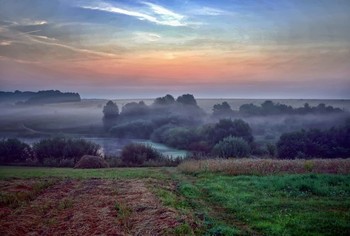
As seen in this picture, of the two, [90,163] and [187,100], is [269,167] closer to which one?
[90,163]

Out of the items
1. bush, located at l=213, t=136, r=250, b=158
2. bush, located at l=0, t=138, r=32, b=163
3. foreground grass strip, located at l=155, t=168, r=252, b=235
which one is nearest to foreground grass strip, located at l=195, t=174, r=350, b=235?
foreground grass strip, located at l=155, t=168, r=252, b=235

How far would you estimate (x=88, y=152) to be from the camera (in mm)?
48438

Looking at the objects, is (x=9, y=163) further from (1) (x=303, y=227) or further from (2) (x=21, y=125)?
(1) (x=303, y=227)

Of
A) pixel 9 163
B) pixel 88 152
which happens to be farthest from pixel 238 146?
pixel 9 163

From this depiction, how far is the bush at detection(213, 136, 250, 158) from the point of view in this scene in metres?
53.8

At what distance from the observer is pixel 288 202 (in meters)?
15.9

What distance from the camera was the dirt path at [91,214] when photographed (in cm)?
1295

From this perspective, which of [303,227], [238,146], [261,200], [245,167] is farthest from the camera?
[238,146]

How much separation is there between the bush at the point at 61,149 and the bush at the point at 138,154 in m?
6.53

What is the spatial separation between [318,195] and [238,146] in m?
37.1

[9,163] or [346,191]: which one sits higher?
[346,191]

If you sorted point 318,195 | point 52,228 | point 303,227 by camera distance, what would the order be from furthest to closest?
point 318,195 < point 52,228 < point 303,227

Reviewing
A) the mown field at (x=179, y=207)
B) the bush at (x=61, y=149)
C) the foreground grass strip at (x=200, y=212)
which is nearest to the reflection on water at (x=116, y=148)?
the bush at (x=61, y=149)

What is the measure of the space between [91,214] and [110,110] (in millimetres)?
84786
